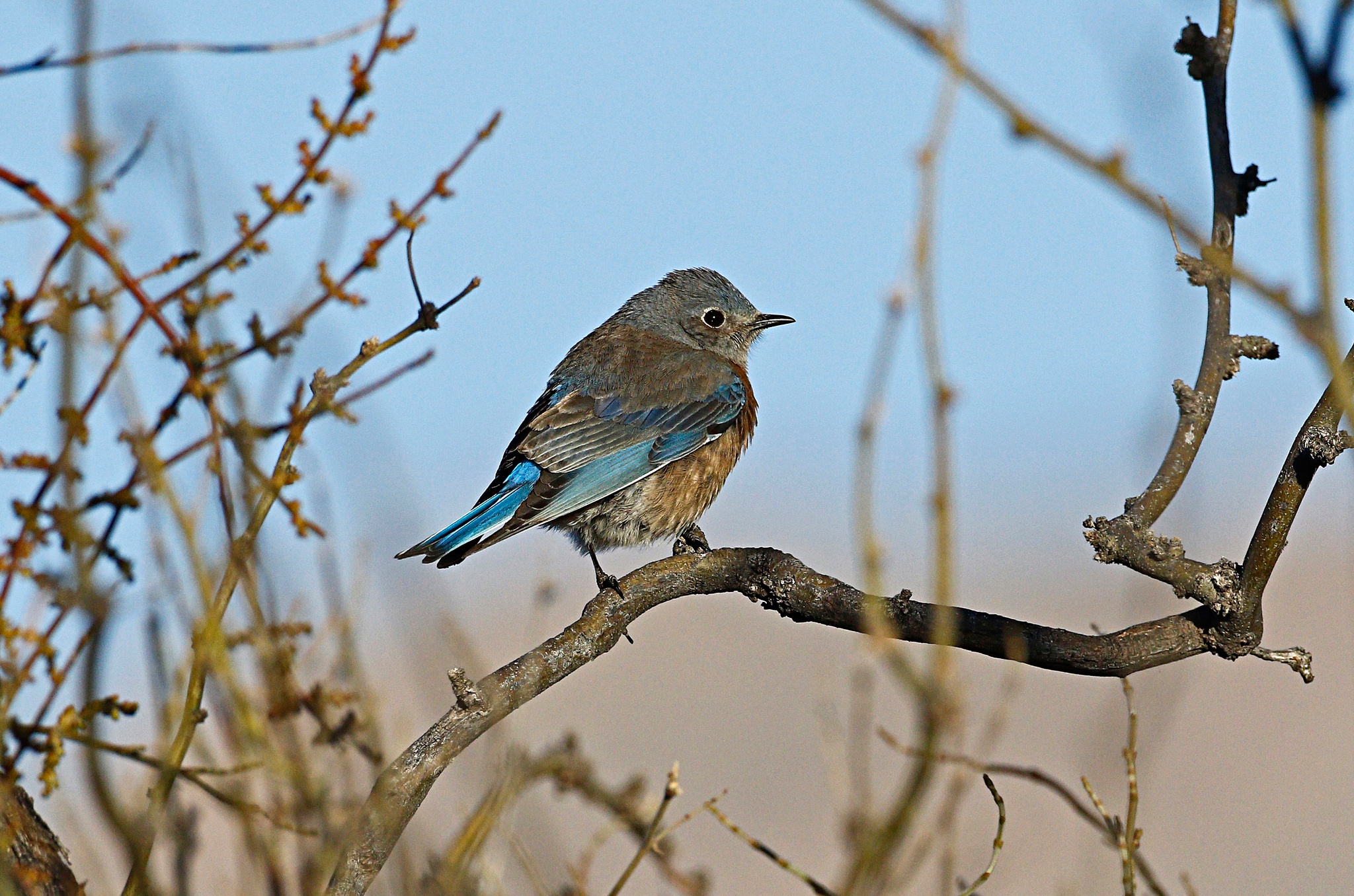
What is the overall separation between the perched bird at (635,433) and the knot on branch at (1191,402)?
7.50 ft

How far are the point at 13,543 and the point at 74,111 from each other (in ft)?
3.28

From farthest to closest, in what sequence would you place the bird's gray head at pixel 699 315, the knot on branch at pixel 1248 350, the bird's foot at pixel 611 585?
1. the bird's gray head at pixel 699 315
2. the bird's foot at pixel 611 585
3. the knot on branch at pixel 1248 350

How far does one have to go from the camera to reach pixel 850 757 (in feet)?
11.8

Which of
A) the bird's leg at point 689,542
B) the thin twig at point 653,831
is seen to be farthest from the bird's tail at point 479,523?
the thin twig at point 653,831

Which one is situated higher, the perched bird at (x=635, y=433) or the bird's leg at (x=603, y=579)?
the perched bird at (x=635, y=433)

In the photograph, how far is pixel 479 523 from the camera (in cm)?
562

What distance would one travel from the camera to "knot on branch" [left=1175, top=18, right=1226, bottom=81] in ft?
12.4

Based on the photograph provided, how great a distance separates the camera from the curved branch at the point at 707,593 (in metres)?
3.19

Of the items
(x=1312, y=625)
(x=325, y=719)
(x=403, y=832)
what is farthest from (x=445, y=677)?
(x=1312, y=625)

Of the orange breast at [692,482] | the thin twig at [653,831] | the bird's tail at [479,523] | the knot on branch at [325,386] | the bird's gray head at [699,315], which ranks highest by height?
the bird's gray head at [699,315]

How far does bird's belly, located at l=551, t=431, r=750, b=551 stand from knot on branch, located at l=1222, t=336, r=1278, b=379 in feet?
9.58

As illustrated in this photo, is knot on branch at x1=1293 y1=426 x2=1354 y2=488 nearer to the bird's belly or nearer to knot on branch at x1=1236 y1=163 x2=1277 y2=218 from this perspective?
knot on branch at x1=1236 y1=163 x2=1277 y2=218

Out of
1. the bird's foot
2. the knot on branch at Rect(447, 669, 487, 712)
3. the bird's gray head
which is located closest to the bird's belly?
the bird's foot

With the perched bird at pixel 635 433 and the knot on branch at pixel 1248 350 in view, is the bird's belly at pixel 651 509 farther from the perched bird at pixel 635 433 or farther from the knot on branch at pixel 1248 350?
the knot on branch at pixel 1248 350
